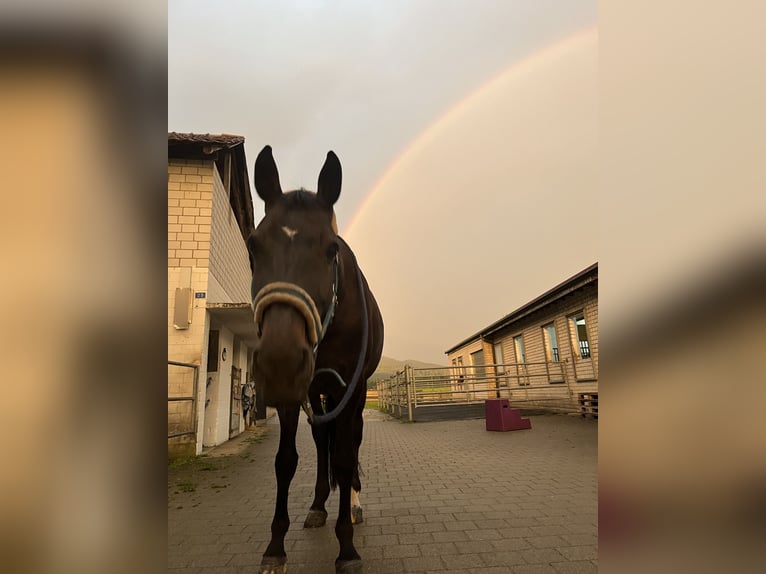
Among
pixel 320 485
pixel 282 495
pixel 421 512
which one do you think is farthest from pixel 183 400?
pixel 282 495

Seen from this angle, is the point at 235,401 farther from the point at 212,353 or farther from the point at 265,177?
the point at 265,177

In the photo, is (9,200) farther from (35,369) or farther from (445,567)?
(445,567)

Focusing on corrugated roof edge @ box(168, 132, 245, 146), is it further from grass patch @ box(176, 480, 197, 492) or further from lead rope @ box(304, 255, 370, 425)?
lead rope @ box(304, 255, 370, 425)

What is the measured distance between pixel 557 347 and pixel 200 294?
1161 cm

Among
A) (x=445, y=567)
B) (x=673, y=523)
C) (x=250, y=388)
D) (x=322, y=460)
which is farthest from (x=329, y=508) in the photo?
(x=250, y=388)

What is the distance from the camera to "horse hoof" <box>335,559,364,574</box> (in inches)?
99.9

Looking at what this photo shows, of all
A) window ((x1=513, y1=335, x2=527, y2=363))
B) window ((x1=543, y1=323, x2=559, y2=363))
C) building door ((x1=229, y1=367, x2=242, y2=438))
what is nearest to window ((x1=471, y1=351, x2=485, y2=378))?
window ((x1=513, y1=335, x2=527, y2=363))

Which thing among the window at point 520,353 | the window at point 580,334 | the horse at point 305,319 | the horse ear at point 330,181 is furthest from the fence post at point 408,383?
the horse ear at point 330,181

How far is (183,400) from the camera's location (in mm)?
7297

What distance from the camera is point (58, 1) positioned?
49 cm

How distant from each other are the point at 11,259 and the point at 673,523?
0.96 meters

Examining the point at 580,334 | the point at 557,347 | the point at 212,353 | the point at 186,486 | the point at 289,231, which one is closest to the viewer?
the point at 289,231

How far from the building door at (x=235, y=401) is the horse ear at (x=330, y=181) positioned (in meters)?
9.21

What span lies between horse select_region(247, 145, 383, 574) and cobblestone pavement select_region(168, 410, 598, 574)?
23.1 inches
